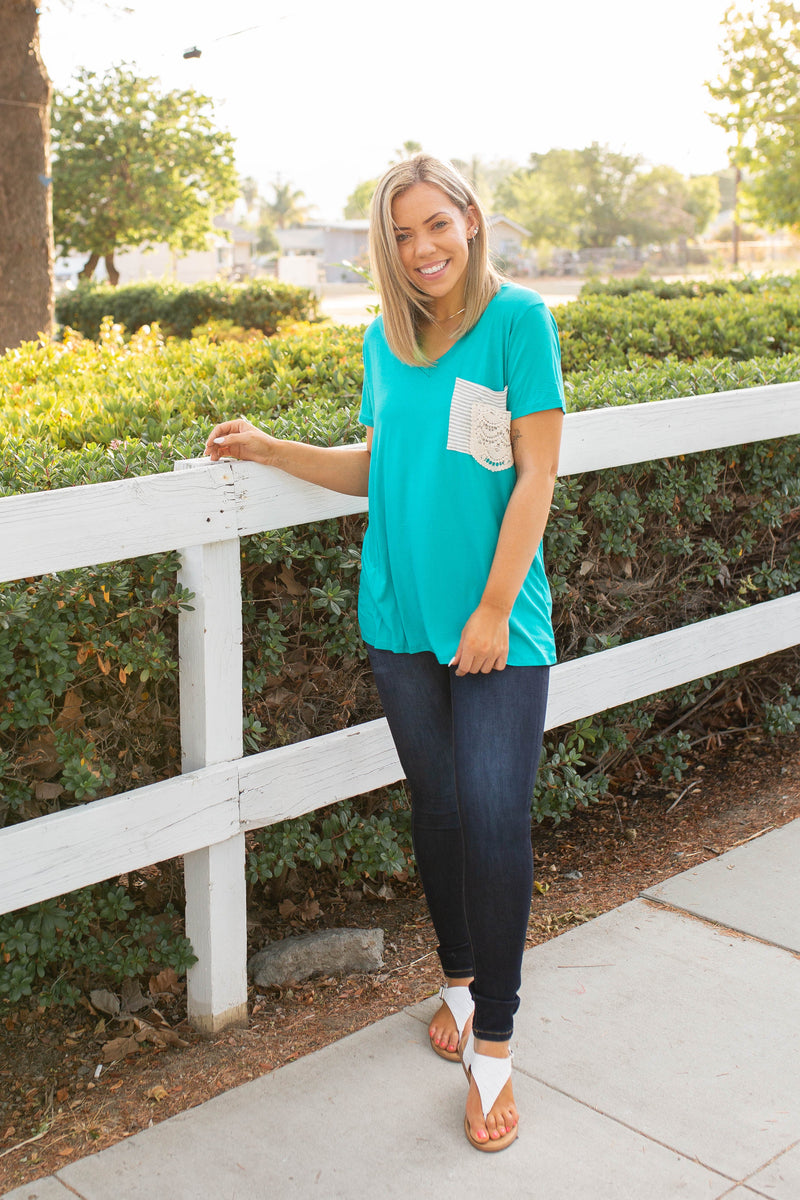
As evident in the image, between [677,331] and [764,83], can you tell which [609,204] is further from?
[677,331]

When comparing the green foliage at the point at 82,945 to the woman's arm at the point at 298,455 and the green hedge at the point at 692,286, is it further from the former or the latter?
the green hedge at the point at 692,286

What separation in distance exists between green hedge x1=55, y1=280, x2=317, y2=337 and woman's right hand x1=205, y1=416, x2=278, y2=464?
631 inches

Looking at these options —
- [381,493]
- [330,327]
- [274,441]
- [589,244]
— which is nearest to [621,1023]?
[381,493]

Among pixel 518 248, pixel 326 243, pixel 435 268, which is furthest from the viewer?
pixel 326 243

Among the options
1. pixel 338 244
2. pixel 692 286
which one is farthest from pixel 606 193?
→ pixel 692 286

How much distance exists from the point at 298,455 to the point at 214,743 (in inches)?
27.7

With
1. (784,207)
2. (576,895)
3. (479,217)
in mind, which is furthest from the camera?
(784,207)

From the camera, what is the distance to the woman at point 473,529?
2303 mm

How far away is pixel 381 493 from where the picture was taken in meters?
2.52

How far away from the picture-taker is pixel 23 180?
9859 mm

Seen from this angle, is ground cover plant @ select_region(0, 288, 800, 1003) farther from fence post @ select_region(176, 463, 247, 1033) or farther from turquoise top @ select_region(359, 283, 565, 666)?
turquoise top @ select_region(359, 283, 565, 666)

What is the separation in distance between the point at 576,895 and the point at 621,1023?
0.75 metres

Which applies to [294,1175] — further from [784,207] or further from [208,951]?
[784,207]

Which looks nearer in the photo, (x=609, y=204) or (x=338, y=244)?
(x=609, y=204)
